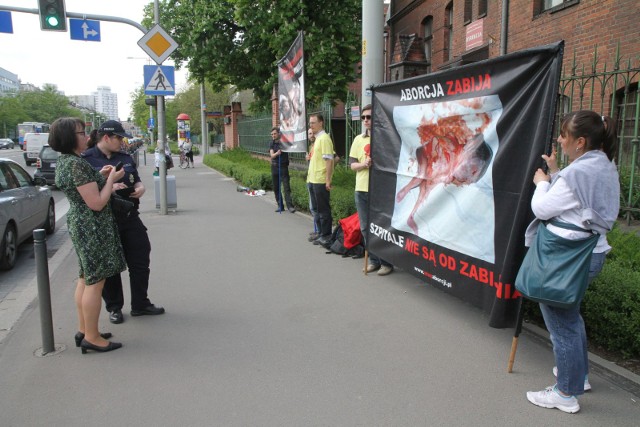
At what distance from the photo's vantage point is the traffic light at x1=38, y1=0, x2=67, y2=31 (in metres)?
11.7

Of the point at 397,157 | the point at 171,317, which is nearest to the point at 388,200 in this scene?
the point at 397,157

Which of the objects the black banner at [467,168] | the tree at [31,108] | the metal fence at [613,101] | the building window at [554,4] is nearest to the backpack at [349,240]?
the black banner at [467,168]

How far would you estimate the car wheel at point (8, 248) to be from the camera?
677cm

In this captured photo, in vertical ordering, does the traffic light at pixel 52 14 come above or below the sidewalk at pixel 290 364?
above

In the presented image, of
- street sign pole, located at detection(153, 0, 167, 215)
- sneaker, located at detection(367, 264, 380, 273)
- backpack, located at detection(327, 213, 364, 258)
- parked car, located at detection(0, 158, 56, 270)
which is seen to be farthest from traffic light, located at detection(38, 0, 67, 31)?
sneaker, located at detection(367, 264, 380, 273)

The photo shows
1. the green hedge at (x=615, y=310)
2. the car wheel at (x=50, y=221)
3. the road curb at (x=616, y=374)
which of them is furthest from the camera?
the car wheel at (x=50, y=221)

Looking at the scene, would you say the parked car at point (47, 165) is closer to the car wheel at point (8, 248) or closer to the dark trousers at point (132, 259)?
the car wheel at point (8, 248)

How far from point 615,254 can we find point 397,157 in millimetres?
2243

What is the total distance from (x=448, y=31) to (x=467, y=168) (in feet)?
48.6

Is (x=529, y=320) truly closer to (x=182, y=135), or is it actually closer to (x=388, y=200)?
(x=388, y=200)

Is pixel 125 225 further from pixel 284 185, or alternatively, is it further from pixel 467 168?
pixel 284 185

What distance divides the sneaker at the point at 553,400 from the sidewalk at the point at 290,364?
0.05m

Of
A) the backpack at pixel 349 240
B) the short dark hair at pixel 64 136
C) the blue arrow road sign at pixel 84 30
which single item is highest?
the blue arrow road sign at pixel 84 30

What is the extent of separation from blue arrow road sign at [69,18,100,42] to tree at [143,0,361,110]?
19.6 ft
